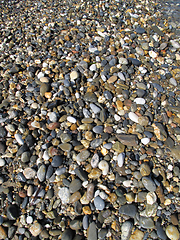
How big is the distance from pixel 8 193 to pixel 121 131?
1.64 m

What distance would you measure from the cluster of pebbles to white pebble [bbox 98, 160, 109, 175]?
1 centimetres

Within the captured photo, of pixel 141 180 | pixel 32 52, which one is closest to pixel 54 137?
pixel 141 180

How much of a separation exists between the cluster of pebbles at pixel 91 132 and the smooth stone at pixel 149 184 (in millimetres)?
15

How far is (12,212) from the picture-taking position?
6.32 ft

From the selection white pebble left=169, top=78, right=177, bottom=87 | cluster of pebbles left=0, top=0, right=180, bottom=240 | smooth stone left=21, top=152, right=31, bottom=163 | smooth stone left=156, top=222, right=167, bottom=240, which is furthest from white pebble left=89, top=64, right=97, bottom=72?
smooth stone left=156, top=222, right=167, bottom=240

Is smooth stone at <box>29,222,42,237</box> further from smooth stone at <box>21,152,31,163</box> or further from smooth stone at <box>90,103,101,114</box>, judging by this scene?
smooth stone at <box>90,103,101,114</box>

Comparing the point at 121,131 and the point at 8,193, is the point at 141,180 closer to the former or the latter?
the point at 121,131

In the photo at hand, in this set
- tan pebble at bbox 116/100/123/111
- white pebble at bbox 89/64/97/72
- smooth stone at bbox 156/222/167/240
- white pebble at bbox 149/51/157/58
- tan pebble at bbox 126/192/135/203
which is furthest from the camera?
white pebble at bbox 149/51/157/58

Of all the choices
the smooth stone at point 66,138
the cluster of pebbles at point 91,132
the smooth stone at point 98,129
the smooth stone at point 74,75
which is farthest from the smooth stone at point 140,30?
the smooth stone at point 66,138

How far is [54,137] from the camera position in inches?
96.6

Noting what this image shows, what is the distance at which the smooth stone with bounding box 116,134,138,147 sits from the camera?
230 cm

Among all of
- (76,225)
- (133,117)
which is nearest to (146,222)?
(76,225)

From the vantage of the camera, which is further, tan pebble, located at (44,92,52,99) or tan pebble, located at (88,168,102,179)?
tan pebble, located at (44,92,52,99)

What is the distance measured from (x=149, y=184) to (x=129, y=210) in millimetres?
368
